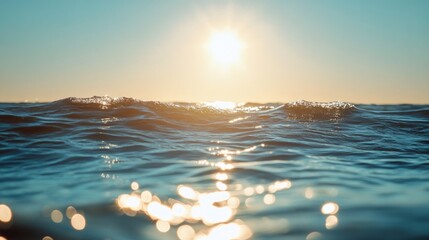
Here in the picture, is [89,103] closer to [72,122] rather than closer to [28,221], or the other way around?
[72,122]

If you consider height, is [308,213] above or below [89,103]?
below

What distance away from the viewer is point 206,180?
196 inches

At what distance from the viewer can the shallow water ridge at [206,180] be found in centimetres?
→ 322

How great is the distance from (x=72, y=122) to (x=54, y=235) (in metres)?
7.61

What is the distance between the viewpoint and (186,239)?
2.99m

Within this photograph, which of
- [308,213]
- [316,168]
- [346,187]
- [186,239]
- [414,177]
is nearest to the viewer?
[186,239]

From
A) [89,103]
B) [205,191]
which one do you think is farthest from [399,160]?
[89,103]

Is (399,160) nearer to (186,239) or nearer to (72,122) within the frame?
A: (186,239)

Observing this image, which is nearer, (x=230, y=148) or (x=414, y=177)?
(x=414, y=177)

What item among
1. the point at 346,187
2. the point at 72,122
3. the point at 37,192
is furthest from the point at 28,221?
the point at 72,122

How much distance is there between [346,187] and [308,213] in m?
1.28

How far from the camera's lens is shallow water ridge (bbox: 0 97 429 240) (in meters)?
3.22

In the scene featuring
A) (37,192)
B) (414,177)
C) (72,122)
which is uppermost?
(72,122)

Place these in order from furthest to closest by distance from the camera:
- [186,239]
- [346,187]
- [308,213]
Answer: [346,187], [308,213], [186,239]
